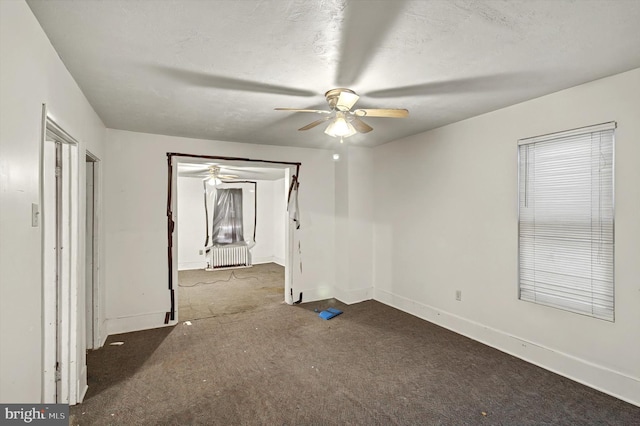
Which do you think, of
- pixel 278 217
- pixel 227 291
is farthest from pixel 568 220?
pixel 278 217

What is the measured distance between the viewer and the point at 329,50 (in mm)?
1996

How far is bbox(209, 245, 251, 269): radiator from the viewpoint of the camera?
7.72 m

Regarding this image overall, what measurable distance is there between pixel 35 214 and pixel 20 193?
207 mm

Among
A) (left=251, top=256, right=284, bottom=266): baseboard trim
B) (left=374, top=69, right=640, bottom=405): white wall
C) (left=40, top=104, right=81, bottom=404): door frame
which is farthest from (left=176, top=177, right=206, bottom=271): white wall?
(left=40, top=104, right=81, bottom=404): door frame

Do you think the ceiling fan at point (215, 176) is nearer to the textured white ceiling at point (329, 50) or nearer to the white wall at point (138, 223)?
the white wall at point (138, 223)

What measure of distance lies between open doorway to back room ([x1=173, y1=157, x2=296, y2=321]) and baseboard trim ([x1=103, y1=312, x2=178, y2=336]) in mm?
1540

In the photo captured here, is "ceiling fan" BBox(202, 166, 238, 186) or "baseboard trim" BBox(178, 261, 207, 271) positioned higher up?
"ceiling fan" BBox(202, 166, 238, 186)

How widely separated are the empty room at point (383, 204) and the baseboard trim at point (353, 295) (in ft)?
0.18

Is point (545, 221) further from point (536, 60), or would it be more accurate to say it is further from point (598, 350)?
point (536, 60)

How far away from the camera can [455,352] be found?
3227 mm

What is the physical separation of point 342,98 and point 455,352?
272 centimetres

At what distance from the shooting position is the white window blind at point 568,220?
255cm

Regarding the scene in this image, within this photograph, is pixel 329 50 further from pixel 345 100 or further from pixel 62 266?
pixel 62 266

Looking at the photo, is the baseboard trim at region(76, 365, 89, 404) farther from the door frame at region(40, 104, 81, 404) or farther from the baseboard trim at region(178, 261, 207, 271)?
the baseboard trim at region(178, 261, 207, 271)
